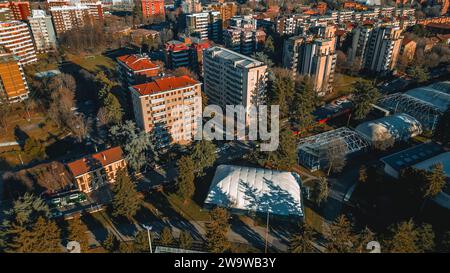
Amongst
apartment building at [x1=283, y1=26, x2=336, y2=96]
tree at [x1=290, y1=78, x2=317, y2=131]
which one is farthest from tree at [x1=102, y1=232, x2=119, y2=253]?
apartment building at [x1=283, y1=26, x2=336, y2=96]

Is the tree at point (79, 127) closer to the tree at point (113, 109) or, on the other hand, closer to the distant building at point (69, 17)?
the tree at point (113, 109)

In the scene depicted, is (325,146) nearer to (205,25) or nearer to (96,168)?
(96,168)

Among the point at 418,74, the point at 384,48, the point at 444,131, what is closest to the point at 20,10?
the point at 384,48

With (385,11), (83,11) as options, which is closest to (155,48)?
(83,11)

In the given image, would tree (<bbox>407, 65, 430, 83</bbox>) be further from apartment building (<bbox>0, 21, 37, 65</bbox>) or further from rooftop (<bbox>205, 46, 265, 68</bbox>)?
apartment building (<bbox>0, 21, 37, 65</bbox>)

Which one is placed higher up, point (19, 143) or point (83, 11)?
point (83, 11)

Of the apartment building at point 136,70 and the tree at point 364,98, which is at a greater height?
the apartment building at point 136,70

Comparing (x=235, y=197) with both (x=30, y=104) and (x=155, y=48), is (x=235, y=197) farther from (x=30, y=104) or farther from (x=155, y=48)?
(x=155, y=48)

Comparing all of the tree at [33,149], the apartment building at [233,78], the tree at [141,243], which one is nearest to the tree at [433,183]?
the apartment building at [233,78]
